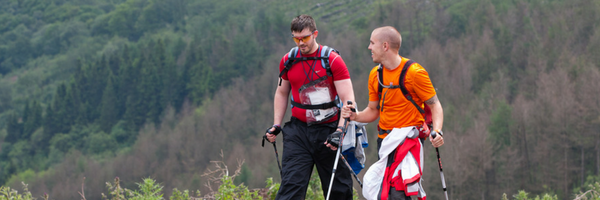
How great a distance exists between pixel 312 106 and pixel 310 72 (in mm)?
283

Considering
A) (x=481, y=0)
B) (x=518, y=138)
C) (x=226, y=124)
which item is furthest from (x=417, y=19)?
(x=518, y=138)

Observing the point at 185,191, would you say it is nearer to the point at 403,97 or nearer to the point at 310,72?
the point at 310,72

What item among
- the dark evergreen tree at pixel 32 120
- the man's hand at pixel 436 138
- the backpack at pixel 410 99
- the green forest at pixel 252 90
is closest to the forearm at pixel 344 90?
the backpack at pixel 410 99

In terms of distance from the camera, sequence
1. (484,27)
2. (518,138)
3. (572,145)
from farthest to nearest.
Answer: (484,27), (518,138), (572,145)

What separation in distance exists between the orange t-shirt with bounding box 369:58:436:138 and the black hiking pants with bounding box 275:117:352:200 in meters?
0.63

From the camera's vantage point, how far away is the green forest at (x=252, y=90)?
165 ft

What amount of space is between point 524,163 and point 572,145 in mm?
3954

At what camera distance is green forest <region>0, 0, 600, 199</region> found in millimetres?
50312

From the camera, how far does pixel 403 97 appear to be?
4.95 metres

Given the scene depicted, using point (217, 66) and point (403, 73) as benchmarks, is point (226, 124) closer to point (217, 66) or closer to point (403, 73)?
point (217, 66)

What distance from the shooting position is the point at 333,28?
355ft

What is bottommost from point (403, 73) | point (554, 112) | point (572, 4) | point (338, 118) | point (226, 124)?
point (226, 124)

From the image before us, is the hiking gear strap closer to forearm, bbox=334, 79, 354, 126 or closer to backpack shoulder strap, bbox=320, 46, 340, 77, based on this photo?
forearm, bbox=334, 79, 354, 126

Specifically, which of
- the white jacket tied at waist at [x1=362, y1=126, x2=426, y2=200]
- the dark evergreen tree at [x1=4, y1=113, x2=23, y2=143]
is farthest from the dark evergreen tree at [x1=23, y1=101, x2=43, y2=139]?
the white jacket tied at waist at [x1=362, y1=126, x2=426, y2=200]
